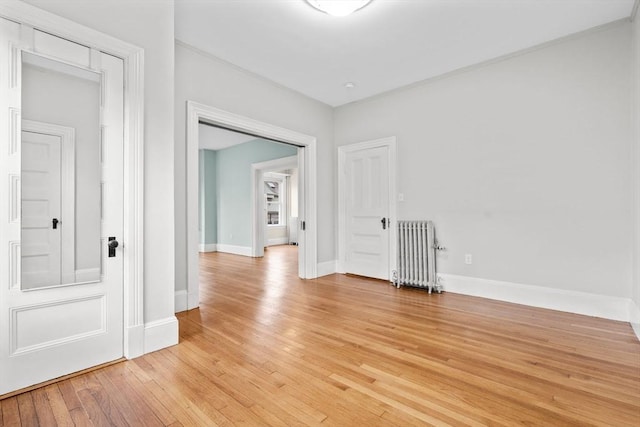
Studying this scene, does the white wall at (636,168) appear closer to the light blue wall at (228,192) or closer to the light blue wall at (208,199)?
the light blue wall at (228,192)

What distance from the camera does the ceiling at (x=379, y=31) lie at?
8.83 ft

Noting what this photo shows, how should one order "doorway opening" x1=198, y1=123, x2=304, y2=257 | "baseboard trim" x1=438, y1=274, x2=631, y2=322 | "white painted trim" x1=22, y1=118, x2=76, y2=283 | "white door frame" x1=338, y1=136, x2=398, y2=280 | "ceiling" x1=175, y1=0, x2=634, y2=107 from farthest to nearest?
"doorway opening" x1=198, y1=123, x2=304, y2=257
"white door frame" x1=338, y1=136, x2=398, y2=280
"baseboard trim" x1=438, y1=274, x2=631, y2=322
"ceiling" x1=175, y1=0, x2=634, y2=107
"white painted trim" x1=22, y1=118, x2=76, y2=283

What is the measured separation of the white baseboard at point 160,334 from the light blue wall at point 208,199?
20.5 ft

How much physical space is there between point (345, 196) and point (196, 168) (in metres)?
2.53

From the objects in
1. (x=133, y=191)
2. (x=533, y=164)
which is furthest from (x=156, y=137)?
(x=533, y=164)

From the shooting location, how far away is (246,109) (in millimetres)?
3898

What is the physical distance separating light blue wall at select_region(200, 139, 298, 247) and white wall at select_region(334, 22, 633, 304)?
4186 millimetres

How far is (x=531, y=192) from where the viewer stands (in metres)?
3.38

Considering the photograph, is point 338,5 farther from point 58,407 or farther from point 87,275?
point 58,407

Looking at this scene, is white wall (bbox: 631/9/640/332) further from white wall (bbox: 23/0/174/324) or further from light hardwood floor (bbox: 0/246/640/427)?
white wall (bbox: 23/0/174/324)

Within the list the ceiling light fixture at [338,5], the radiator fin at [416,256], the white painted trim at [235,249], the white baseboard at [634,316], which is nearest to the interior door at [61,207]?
the ceiling light fixture at [338,5]

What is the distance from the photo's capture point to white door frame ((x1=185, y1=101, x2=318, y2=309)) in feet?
10.8

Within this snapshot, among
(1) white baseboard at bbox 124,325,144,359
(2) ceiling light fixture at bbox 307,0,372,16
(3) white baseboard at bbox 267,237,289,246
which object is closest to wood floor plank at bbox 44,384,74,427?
(1) white baseboard at bbox 124,325,144,359

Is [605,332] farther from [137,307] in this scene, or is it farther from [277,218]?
[277,218]
